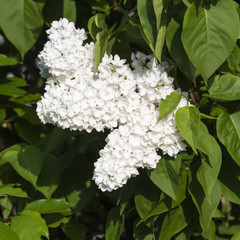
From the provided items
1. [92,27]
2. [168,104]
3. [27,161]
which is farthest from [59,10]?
[168,104]

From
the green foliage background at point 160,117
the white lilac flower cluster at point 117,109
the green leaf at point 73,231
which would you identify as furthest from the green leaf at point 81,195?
the white lilac flower cluster at point 117,109

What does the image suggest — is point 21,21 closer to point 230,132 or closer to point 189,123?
point 189,123

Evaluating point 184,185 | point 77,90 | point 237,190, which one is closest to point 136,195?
point 184,185

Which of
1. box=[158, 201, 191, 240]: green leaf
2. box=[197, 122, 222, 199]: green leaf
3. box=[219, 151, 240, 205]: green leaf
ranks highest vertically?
box=[197, 122, 222, 199]: green leaf

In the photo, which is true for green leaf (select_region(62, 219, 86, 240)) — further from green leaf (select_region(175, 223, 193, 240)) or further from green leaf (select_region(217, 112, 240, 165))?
green leaf (select_region(217, 112, 240, 165))

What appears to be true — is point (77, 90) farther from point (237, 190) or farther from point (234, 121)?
point (237, 190)

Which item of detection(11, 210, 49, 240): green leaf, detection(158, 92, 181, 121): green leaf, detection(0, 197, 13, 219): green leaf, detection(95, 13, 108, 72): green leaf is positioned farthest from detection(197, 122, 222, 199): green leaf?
detection(0, 197, 13, 219): green leaf
